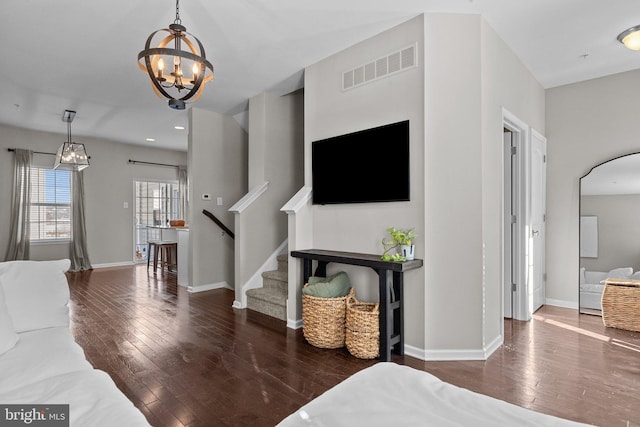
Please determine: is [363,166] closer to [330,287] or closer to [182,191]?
[330,287]

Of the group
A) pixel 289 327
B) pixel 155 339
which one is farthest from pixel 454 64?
pixel 155 339

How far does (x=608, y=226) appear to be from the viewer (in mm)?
3879

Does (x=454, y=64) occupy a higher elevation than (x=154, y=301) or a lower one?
higher

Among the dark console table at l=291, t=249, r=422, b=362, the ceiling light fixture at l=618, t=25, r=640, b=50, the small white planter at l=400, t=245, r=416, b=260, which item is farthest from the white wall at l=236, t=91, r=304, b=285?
the ceiling light fixture at l=618, t=25, r=640, b=50

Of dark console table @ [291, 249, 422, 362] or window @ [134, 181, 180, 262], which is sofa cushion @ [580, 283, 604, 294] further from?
window @ [134, 181, 180, 262]

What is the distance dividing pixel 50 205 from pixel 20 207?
1.77 ft

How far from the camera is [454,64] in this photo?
2.78 metres

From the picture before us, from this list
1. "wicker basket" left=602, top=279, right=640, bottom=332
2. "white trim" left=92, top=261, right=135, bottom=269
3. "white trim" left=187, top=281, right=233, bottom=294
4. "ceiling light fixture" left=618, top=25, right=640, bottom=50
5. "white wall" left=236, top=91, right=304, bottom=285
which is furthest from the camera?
"white trim" left=92, top=261, right=135, bottom=269

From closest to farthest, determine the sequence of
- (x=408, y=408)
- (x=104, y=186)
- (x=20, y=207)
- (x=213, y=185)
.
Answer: (x=408, y=408) → (x=213, y=185) → (x=20, y=207) → (x=104, y=186)

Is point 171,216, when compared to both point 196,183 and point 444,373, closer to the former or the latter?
point 196,183

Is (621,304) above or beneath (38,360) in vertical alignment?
beneath

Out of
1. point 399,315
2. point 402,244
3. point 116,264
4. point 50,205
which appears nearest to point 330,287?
point 399,315

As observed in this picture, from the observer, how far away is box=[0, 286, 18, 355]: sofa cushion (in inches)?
62.1

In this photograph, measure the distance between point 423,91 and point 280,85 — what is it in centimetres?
203
